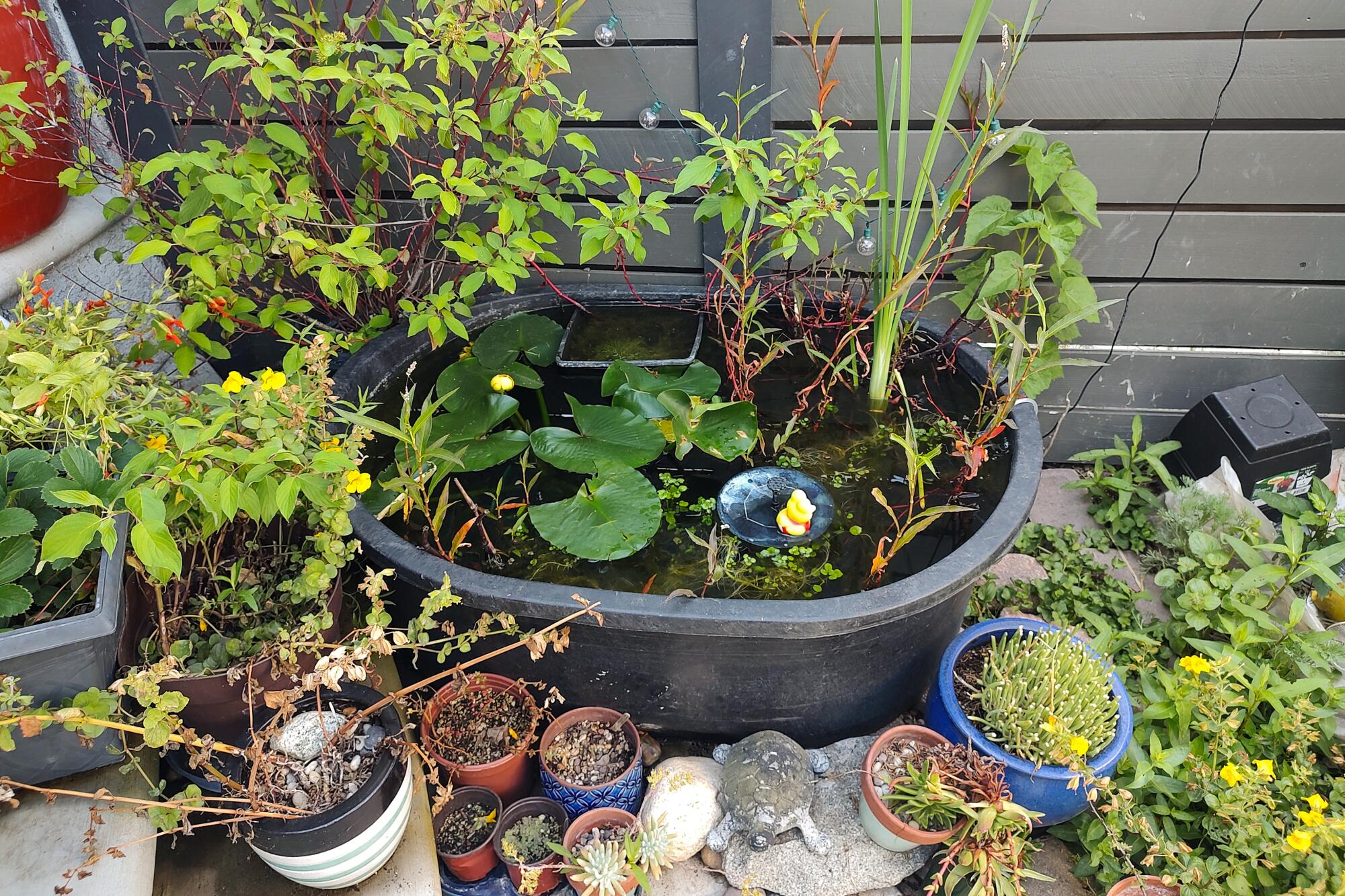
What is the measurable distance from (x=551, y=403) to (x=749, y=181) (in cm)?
77

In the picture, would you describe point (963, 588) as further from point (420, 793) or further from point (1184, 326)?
point (1184, 326)

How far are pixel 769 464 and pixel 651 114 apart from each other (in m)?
0.91

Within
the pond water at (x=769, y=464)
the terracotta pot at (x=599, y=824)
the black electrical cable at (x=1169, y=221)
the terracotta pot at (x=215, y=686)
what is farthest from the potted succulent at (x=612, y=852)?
the black electrical cable at (x=1169, y=221)

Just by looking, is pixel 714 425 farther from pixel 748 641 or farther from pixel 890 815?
pixel 890 815

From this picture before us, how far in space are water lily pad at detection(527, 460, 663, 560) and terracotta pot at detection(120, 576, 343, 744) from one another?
0.44m

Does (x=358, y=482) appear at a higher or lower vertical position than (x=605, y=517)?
higher

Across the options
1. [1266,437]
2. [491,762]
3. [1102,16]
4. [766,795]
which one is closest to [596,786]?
[491,762]

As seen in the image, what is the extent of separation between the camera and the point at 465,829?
148cm

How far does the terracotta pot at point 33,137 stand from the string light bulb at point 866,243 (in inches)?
71.4

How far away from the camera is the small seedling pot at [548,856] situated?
1.44 meters

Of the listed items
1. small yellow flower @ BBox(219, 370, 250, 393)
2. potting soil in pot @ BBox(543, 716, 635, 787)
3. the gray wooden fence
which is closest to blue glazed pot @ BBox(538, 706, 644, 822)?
potting soil in pot @ BBox(543, 716, 635, 787)

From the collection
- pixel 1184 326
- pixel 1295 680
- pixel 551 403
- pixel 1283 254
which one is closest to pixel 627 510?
pixel 551 403

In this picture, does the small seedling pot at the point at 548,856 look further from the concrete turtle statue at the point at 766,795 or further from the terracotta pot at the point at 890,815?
the terracotta pot at the point at 890,815

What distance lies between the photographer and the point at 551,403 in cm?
206
